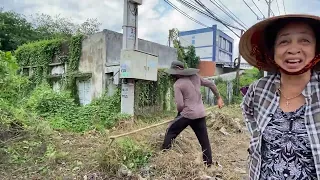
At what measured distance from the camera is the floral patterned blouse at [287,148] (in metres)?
1.35

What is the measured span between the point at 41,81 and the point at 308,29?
41.6ft

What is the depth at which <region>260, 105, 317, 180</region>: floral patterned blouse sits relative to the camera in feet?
4.44

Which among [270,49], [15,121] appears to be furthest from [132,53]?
[270,49]

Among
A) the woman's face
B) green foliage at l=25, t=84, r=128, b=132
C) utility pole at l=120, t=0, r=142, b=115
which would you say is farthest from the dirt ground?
the woman's face

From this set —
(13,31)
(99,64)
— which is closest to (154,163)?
(99,64)

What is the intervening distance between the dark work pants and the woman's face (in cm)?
318

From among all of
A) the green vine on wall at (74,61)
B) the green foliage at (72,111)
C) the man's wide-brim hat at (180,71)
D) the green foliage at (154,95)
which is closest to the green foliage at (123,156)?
the man's wide-brim hat at (180,71)

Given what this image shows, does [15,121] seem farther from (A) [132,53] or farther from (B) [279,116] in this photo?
(B) [279,116]

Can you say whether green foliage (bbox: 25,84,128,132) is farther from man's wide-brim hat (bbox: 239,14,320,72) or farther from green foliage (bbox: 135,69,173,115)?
man's wide-brim hat (bbox: 239,14,320,72)

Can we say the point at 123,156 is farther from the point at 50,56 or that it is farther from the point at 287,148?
the point at 50,56

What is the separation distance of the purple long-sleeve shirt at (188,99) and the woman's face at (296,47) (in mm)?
3126

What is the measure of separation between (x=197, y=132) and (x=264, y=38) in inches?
122

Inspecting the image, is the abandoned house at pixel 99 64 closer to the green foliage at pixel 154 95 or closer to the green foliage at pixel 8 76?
the green foliage at pixel 154 95

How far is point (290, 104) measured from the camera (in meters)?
1.46
